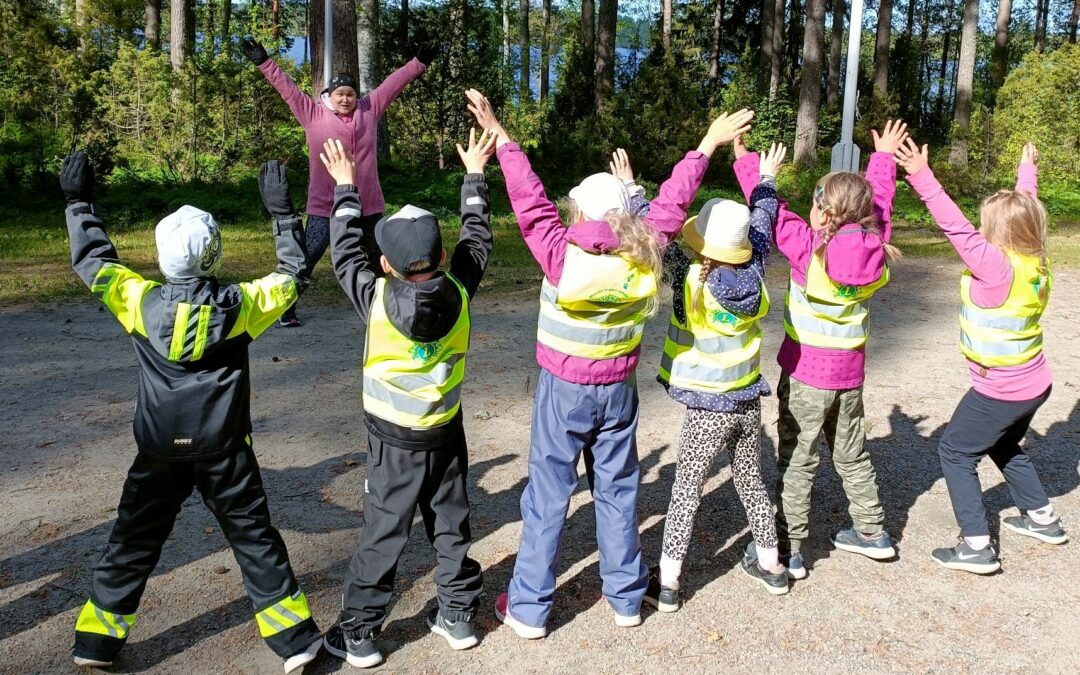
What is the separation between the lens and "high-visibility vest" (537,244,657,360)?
3707 millimetres

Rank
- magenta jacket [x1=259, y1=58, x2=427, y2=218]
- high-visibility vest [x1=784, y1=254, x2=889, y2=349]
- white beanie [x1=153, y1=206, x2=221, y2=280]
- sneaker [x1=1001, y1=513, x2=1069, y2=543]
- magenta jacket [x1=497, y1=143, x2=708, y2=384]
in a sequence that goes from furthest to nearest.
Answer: magenta jacket [x1=259, y1=58, x2=427, y2=218] < sneaker [x1=1001, y1=513, x2=1069, y2=543] < high-visibility vest [x1=784, y1=254, x2=889, y2=349] < magenta jacket [x1=497, y1=143, x2=708, y2=384] < white beanie [x1=153, y1=206, x2=221, y2=280]

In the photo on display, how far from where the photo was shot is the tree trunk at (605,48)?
21.7 m

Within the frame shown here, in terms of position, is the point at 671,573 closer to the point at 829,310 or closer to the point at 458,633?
the point at 458,633

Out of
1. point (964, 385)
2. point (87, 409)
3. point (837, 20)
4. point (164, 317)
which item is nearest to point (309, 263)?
point (164, 317)

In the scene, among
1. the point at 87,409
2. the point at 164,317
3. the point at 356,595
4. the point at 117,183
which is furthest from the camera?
the point at 117,183

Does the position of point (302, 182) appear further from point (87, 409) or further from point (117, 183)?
point (87, 409)

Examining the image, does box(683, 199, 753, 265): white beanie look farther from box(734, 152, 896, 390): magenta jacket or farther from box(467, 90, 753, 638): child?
box(734, 152, 896, 390): magenta jacket

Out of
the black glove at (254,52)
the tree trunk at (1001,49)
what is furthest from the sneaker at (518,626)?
the tree trunk at (1001,49)

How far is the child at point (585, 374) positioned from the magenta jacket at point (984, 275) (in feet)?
3.83

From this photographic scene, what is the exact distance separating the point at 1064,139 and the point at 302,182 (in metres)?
15.1

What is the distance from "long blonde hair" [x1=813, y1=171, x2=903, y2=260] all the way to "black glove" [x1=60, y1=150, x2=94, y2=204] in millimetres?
2985

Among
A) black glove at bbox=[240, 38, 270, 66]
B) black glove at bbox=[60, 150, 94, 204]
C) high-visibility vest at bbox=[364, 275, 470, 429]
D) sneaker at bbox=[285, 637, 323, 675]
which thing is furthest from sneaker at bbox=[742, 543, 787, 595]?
black glove at bbox=[240, 38, 270, 66]

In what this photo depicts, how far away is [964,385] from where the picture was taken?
7508 millimetres

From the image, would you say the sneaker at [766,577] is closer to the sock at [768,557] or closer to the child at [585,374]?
the sock at [768,557]
